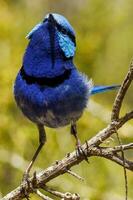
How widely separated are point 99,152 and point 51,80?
0.69 m

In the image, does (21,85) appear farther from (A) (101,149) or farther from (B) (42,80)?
(A) (101,149)

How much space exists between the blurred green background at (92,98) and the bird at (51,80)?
1095mm

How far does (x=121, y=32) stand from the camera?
5.72m

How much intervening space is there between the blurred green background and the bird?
1.10m

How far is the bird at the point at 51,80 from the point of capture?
117 inches

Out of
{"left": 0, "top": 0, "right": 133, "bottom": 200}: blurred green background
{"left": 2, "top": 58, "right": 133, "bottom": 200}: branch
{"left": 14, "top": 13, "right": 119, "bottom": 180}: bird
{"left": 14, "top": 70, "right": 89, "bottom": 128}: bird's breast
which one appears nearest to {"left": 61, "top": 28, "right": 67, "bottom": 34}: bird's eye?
{"left": 14, "top": 13, "right": 119, "bottom": 180}: bird

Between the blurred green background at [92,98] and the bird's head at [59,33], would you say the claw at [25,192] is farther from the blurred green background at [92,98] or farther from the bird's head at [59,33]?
the blurred green background at [92,98]

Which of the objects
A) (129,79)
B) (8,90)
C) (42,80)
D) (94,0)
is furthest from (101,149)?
(94,0)

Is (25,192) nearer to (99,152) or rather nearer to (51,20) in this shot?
(99,152)

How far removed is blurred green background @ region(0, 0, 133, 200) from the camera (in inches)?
168

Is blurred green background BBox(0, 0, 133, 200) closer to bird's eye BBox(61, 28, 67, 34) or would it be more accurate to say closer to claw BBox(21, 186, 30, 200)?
bird's eye BBox(61, 28, 67, 34)

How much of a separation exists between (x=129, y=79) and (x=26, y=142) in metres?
2.20

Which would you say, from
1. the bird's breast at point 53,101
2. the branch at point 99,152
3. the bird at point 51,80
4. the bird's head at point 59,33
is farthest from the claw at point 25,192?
the bird's head at point 59,33

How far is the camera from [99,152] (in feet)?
7.70
